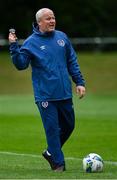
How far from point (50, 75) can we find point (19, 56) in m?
0.53

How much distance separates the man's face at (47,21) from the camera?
13.8 m

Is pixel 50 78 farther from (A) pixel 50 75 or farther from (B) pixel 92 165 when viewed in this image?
(B) pixel 92 165

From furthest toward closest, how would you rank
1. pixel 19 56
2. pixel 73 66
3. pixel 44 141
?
pixel 44 141 < pixel 73 66 < pixel 19 56

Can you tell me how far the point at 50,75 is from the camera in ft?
45.4

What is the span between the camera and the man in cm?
1382

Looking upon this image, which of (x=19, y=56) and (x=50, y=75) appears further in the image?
(x=50, y=75)

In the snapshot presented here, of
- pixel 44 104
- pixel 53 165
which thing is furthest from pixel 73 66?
pixel 53 165

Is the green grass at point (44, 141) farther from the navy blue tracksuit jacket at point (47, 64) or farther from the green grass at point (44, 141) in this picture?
the navy blue tracksuit jacket at point (47, 64)

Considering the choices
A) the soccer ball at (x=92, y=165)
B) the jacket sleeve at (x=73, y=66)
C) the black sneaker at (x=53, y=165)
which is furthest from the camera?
the jacket sleeve at (x=73, y=66)

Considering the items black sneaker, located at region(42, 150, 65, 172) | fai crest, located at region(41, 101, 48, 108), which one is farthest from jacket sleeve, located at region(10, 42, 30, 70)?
Result: black sneaker, located at region(42, 150, 65, 172)

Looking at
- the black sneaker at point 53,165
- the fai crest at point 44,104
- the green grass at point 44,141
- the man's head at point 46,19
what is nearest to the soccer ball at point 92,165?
the green grass at point 44,141

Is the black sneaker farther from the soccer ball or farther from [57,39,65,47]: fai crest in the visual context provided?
[57,39,65,47]: fai crest

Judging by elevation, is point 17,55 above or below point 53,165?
above

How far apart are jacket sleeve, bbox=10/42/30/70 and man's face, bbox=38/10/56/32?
0.42 metres
